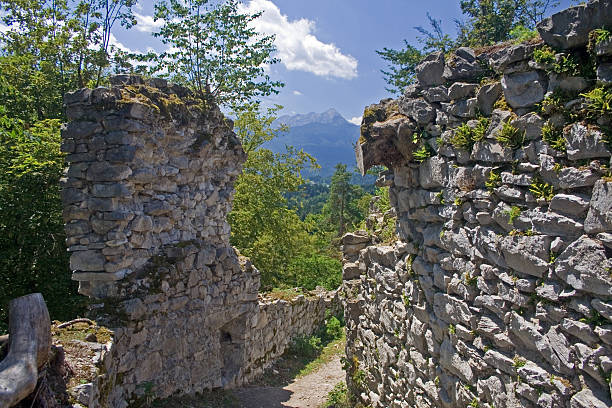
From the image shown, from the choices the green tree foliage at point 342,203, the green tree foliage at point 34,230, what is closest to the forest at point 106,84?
the green tree foliage at point 34,230

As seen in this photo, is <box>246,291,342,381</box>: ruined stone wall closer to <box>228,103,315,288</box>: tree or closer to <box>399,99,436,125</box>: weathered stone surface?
<box>228,103,315,288</box>: tree

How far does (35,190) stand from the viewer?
8.88 m

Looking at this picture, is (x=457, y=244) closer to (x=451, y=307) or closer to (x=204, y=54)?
(x=451, y=307)

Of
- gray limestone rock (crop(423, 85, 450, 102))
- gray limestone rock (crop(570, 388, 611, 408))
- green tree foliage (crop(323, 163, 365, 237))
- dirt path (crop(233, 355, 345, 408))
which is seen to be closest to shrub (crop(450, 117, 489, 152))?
gray limestone rock (crop(423, 85, 450, 102))

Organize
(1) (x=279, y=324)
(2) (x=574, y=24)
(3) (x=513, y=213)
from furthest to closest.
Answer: (1) (x=279, y=324), (3) (x=513, y=213), (2) (x=574, y=24)

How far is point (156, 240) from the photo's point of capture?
6496 millimetres

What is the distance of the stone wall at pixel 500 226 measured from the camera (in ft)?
8.77

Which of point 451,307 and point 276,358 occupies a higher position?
point 451,307

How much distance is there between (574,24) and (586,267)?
1604 millimetres

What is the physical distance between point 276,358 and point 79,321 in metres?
6.46

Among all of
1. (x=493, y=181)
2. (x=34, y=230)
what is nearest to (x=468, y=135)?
(x=493, y=181)

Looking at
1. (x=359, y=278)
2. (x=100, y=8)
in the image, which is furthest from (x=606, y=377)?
(x=100, y=8)

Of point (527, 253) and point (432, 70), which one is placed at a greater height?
point (432, 70)

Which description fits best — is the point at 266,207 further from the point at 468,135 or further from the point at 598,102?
the point at 598,102
